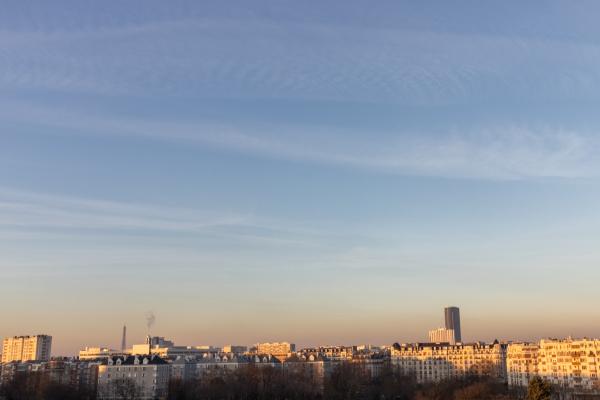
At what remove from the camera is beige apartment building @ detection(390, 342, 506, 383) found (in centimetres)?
13725

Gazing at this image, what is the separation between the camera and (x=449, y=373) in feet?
463

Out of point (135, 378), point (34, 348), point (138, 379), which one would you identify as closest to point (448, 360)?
point (138, 379)

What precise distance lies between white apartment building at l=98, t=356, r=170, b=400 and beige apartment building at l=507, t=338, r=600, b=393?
198 feet

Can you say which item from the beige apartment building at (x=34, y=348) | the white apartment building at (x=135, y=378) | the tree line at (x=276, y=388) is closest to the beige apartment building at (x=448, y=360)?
the tree line at (x=276, y=388)

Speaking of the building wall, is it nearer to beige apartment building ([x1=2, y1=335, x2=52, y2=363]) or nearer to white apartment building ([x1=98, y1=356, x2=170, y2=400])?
white apartment building ([x1=98, y1=356, x2=170, y2=400])

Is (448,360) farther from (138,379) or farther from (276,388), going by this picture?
(138,379)

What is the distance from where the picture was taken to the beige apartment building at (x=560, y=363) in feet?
347

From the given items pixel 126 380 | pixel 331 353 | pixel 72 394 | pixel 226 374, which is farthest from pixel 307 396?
pixel 331 353

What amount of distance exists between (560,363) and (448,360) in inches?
1330

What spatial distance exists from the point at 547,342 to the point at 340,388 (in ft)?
121

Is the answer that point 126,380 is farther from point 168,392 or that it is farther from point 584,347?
point 584,347

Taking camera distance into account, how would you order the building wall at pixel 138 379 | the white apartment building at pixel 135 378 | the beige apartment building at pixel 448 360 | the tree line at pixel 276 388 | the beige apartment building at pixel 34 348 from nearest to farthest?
the tree line at pixel 276 388, the white apartment building at pixel 135 378, the building wall at pixel 138 379, the beige apartment building at pixel 448 360, the beige apartment building at pixel 34 348

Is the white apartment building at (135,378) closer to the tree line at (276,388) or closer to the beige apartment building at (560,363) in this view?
the tree line at (276,388)

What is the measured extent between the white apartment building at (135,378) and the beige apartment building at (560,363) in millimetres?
60491
